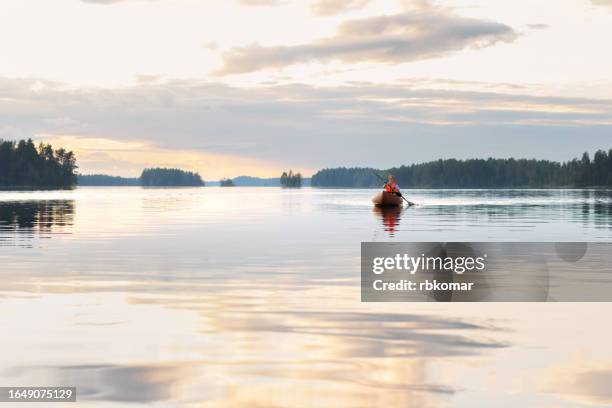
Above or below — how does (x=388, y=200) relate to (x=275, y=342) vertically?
above

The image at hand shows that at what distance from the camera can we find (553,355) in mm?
11781

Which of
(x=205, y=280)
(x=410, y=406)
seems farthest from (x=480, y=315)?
(x=205, y=280)

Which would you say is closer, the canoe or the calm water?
the calm water

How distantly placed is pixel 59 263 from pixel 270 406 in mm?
17310

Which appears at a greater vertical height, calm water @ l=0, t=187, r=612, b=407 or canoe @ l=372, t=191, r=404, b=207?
canoe @ l=372, t=191, r=404, b=207

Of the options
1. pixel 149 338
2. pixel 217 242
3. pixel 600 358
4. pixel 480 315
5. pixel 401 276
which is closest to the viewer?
pixel 600 358

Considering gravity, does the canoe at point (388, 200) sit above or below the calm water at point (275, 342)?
above

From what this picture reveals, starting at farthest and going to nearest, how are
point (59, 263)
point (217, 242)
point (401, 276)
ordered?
point (217, 242)
point (59, 263)
point (401, 276)

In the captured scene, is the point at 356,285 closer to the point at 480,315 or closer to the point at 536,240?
the point at 480,315

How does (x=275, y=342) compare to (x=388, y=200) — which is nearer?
(x=275, y=342)

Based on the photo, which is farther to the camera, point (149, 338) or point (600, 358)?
point (149, 338)

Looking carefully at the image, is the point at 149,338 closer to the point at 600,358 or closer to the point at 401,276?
the point at 600,358

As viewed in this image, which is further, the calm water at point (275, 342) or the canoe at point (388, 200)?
the canoe at point (388, 200)

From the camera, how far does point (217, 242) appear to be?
33.0m
